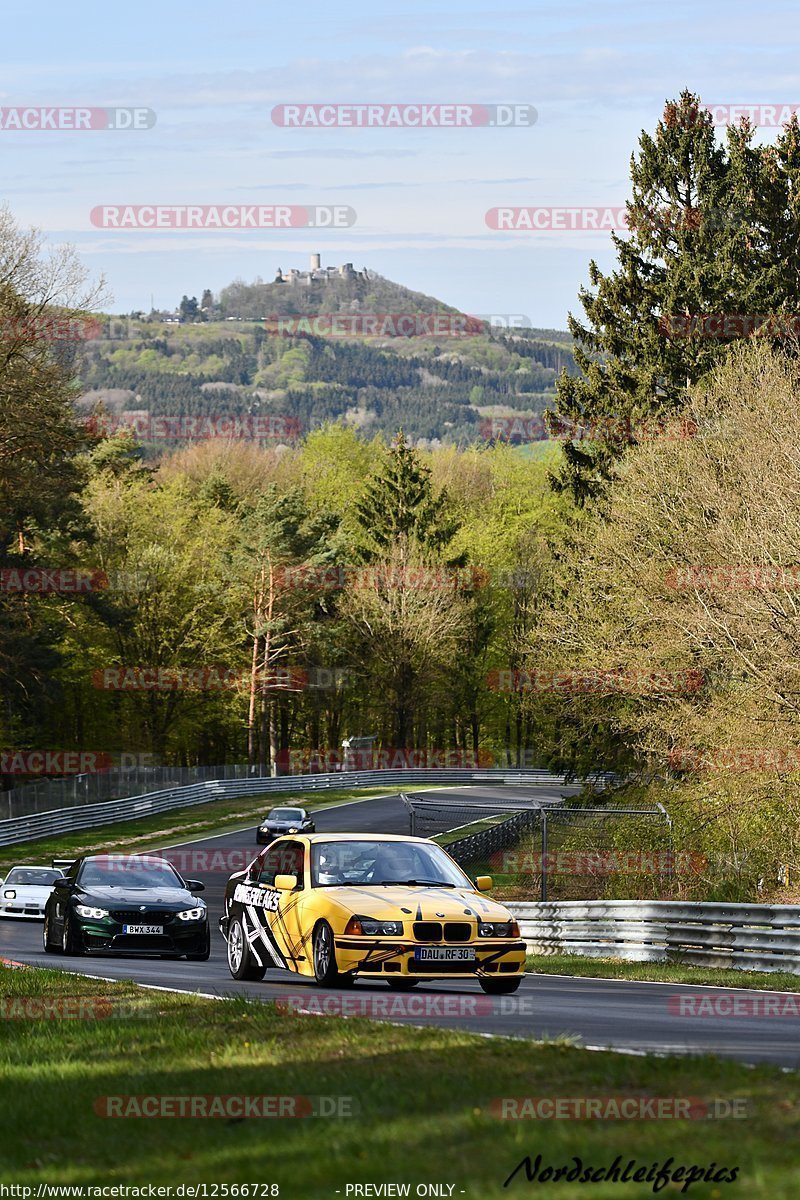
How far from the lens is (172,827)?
Answer: 2475 inches

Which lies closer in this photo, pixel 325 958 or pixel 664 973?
pixel 325 958

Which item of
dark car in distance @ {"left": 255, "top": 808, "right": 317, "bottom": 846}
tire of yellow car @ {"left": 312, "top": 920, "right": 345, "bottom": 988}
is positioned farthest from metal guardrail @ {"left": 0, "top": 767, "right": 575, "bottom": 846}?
tire of yellow car @ {"left": 312, "top": 920, "right": 345, "bottom": 988}

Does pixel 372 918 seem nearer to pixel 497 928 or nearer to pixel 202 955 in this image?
pixel 497 928

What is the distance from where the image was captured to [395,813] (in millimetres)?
65250

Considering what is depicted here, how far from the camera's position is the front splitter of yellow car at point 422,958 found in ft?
Answer: 47.9

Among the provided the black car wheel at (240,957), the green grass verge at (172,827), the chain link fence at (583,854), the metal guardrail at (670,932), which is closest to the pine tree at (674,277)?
the chain link fence at (583,854)

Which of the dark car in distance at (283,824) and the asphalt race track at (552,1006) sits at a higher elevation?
the asphalt race track at (552,1006)

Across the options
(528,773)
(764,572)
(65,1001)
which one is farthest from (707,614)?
(528,773)

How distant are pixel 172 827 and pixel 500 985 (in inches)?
1924

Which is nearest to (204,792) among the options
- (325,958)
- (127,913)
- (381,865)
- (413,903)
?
(127,913)

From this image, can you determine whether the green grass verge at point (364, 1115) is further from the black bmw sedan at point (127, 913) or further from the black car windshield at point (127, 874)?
the black car windshield at point (127, 874)

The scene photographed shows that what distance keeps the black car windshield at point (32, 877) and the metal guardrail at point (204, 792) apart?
65.8 ft

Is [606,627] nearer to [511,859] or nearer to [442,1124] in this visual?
[511,859]

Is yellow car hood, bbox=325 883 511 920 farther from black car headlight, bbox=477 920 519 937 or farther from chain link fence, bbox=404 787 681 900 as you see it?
chain link fence, bbox=404 787 681 900
